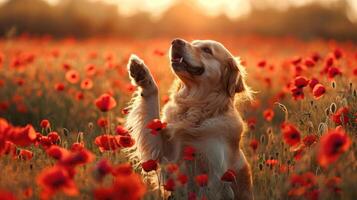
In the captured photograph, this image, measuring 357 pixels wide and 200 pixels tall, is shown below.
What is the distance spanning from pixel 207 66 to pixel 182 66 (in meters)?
0.23

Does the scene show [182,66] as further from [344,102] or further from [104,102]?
[344,102]

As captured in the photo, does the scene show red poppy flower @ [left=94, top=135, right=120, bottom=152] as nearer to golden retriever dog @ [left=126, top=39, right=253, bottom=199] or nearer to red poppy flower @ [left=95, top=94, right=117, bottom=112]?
red poppy flower @ [left=95, top=94, right=117, bottom=112]

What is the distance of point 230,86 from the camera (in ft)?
15.8

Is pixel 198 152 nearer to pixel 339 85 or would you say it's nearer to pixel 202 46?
pixel 202 46

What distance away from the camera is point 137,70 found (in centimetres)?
441

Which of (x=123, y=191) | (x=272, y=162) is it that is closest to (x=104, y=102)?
(x=272, y=162)

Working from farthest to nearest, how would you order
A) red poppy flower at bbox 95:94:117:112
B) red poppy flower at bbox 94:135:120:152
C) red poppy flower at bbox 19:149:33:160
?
1. red poppy flower at bbox 95:94:117:112
2. red poppy flower at bbox 19:149:33:160
3. red poppy flower at bbox 94:135:120:152

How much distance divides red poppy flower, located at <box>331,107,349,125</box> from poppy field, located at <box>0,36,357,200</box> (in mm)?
11

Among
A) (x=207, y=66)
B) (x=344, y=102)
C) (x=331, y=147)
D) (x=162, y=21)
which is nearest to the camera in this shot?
(x=331, y=147)

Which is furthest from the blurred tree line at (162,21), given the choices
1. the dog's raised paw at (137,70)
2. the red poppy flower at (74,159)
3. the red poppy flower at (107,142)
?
the red poppy flower at (74,159)

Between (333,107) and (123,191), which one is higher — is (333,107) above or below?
above

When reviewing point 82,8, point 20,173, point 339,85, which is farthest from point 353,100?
point 82,8

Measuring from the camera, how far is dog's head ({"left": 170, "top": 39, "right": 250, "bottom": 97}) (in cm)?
470

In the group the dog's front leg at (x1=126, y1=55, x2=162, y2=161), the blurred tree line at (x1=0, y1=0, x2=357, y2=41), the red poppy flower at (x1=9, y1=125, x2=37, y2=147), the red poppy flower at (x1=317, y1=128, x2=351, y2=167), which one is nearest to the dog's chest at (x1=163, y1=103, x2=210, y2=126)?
the dog's front leg at (x1=126, y1=55, x2=162, y2=161)
